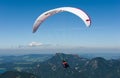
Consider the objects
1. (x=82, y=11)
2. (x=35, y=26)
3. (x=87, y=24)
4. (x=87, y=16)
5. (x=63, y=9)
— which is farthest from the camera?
(x=35, y=26)

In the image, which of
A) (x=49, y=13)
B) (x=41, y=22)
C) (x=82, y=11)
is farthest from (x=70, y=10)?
(x=41, y=22)

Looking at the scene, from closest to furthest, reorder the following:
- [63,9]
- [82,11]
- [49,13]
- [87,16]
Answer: [87,16] → [82,11] → [63,9] → [49,13]

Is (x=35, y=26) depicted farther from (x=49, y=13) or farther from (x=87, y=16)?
(x=87, y=16)

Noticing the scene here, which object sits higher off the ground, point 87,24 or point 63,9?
point 63,9

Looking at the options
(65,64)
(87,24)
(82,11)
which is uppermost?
(82,11)

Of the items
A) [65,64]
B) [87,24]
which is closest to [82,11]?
[87,24]

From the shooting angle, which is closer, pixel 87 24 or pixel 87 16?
pixel 87 24

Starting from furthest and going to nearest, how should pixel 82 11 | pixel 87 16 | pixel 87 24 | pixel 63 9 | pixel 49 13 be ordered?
1. pixel 49 13
2. pixel 63 9
3. pixel 82 11
4. pixel 87 16
5. pixel 87 24

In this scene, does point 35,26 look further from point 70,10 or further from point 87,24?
point 87,24

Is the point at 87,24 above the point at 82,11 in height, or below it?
below
